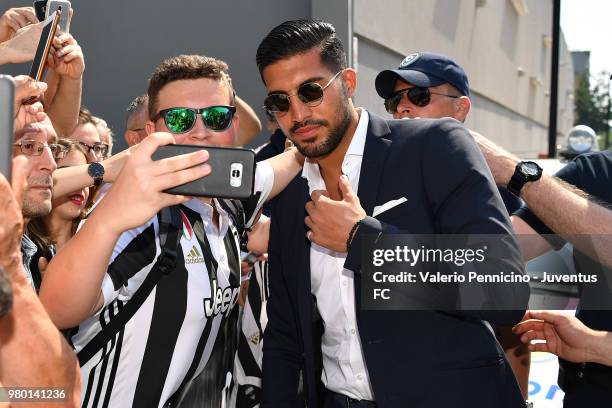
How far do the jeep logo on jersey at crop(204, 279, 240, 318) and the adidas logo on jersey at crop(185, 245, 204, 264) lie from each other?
0.30 feet

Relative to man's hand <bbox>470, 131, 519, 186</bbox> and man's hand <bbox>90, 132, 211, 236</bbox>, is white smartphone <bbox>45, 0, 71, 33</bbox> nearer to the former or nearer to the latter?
man's hand <bbox>90, 132, 211, 236</bbox>

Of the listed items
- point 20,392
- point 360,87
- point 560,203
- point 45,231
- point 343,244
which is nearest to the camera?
point 20,392

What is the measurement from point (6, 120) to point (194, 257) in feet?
3.34

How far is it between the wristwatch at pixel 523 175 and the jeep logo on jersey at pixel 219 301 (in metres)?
1.18

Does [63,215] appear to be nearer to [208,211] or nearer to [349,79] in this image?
[208,211]

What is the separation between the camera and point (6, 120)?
1.44 m

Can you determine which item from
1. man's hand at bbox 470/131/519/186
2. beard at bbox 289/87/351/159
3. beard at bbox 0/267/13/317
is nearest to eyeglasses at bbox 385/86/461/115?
man's hand at bbox 470/131/519/186

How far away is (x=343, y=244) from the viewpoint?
2170 millimetres

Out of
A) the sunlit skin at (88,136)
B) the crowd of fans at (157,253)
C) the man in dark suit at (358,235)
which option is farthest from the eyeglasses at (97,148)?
the man in dark suit at (358,235)

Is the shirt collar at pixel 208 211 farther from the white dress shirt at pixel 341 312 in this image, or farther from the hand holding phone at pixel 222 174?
the hand holding phone at pixel 222 174

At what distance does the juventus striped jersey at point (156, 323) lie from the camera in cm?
213

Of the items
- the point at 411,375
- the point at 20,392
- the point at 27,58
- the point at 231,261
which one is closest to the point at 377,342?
the point at 411,375

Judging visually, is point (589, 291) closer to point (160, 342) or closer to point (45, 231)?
point (160, 342)

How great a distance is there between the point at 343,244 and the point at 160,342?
0.70 m
